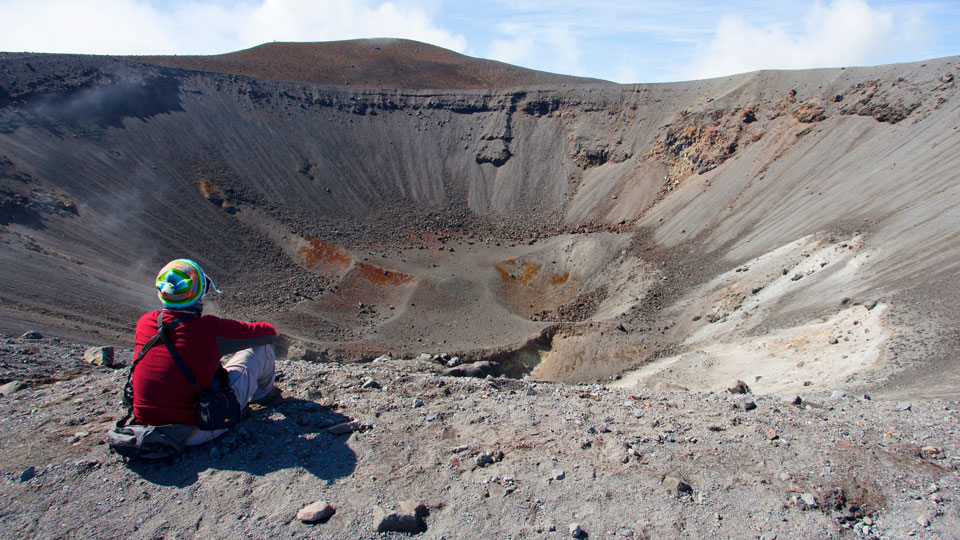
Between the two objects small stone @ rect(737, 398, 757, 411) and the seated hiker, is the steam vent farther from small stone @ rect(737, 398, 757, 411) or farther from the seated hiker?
the seated hiker

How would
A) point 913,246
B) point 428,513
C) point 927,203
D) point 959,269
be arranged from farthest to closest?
point 927,203
point 913,246
point 959,269
point 428,513

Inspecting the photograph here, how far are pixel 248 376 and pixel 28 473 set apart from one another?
176cm

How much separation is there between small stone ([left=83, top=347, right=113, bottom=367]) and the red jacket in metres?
Result: 4.26

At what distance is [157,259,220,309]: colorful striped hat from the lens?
473 centimetres

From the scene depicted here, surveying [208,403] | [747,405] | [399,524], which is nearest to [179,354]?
[208,403]

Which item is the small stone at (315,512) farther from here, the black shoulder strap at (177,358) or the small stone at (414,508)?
the black shoulder strap at (177,358)

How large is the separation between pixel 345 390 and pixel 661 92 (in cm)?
3674

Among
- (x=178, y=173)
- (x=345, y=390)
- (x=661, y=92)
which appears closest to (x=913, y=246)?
(x=345, y=390)

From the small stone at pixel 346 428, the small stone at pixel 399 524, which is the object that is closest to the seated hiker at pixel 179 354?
the small stone at pixel 346 428

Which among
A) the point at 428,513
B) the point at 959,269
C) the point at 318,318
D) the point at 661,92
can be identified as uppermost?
the point at 661,92

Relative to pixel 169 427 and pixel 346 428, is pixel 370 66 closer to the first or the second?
pixel 346 428

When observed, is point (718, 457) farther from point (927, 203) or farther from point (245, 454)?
point (927, 203)

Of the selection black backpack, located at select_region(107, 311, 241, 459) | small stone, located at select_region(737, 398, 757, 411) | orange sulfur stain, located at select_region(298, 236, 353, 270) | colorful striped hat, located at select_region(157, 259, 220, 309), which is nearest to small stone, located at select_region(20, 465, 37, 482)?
black backpack, located at select_region(107, 311, 241, 459)

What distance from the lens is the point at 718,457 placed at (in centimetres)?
538
